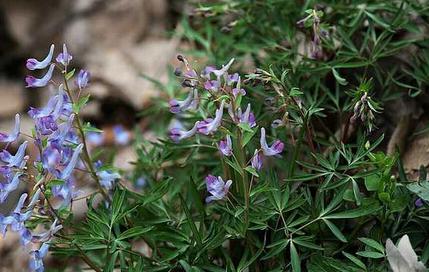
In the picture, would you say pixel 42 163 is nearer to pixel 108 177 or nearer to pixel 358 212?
pixel 108 177

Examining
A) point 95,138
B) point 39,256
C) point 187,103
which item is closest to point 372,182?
point 187,103

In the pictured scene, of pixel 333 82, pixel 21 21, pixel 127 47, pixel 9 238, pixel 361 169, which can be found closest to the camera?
pixel 361 169

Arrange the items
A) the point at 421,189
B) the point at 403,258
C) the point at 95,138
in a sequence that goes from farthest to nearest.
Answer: the point at 95,138
the point at 421,189
the point at 403,258

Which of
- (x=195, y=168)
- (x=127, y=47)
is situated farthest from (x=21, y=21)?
(x=195, y=168)

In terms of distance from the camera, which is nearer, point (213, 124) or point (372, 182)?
point (213, 124)

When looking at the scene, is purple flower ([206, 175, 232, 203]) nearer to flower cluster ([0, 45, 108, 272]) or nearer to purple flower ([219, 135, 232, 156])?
purple flower ([219, 135, 232, 156])

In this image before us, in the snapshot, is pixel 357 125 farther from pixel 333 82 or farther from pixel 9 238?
pixel 9 238


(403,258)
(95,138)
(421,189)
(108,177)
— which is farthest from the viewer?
(95,138)

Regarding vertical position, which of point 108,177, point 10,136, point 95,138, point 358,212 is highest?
point 10,136

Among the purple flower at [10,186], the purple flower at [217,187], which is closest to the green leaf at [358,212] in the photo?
the purple flower at [217,187]
